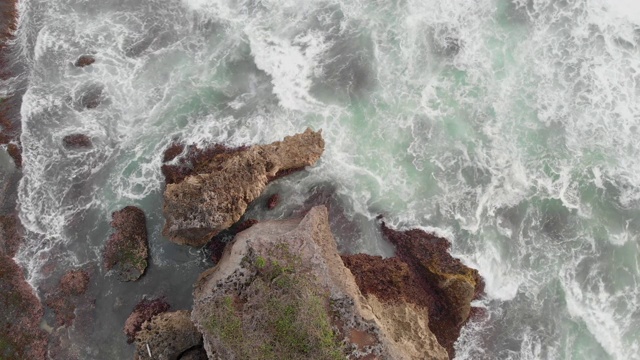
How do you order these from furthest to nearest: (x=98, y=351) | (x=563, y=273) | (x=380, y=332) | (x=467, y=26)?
(x=467, y=26)
(x=563, y=273)
(x=98, y=351)
(x=380, y=332)

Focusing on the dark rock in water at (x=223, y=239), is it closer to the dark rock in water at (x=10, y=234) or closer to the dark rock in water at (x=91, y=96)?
the dark rock in water at (x=10, y=234)

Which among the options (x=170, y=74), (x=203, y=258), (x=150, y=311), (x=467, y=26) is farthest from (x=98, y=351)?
(x=467, y=26)

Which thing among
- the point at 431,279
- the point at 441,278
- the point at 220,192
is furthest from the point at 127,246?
the point at 441,278

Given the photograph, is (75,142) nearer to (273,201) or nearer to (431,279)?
(273,201)

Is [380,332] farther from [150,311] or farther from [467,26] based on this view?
[467,26]

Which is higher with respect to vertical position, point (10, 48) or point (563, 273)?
point (563, 273)

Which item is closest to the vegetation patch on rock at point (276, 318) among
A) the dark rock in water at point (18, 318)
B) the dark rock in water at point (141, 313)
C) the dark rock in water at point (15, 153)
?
the dark rock in water at point (141, 313)
